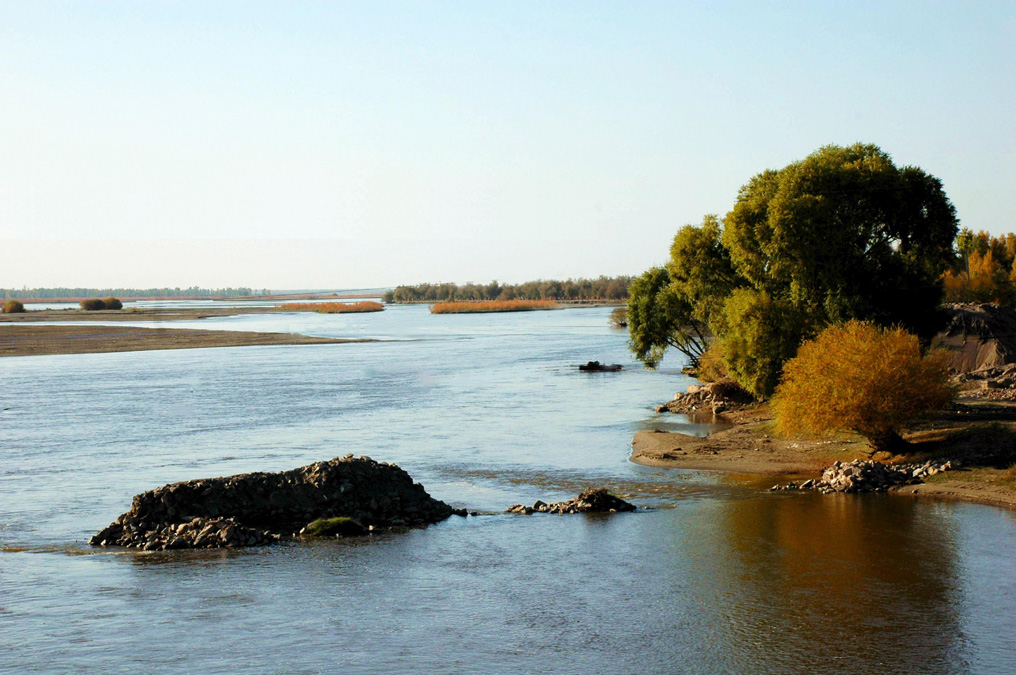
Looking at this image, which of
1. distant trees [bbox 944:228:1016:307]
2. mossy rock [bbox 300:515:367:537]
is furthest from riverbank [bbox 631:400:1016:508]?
distant trees [bbox 944:228:1016:307]

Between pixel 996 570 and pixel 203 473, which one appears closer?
pixel 996 570

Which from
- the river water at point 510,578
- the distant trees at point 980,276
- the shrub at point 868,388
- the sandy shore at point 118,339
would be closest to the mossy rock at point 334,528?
the river water at point 510,578

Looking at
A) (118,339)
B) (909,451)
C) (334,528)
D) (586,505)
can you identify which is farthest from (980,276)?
(118,339)

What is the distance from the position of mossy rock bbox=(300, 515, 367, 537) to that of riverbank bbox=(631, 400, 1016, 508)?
47.1 ft

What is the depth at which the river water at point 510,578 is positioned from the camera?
17.1 m

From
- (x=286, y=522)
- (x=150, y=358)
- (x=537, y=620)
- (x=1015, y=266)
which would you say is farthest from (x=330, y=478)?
(x=1015, y=266)

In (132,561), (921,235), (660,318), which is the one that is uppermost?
(921,235)

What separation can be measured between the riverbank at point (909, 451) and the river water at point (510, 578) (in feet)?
4.29

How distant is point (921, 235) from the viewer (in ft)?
135

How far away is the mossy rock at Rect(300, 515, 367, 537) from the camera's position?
25922mm

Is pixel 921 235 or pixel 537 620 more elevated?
pixel 921 235

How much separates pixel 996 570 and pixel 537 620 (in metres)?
11.2

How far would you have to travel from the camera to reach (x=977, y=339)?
50.3m

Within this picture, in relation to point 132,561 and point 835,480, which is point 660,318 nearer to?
point 835,480
